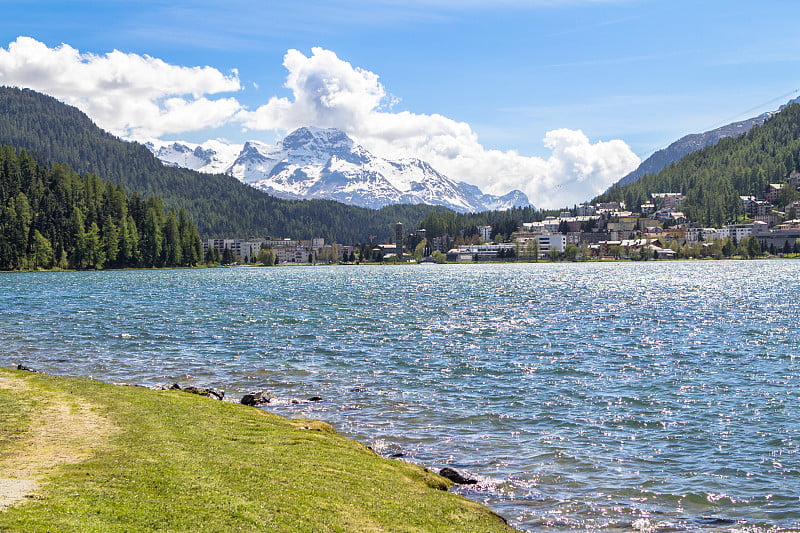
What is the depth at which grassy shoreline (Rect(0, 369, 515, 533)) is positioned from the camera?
48.1ft

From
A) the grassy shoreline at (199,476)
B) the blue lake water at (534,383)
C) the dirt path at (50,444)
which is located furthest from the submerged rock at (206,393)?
the dirt path at (50,444)

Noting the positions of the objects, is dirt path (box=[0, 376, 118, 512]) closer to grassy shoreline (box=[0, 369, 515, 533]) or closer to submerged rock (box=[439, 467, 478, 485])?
grassy shoreline (box=[0, 369, 515, 533])

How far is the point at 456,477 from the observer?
23.3 m

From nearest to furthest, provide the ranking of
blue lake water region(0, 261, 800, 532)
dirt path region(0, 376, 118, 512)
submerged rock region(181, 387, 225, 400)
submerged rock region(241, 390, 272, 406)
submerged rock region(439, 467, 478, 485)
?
dirt path region(0, 376, 118, 512) → blue lake water region(0, 261, 800, 532) → submerged rock region(439, 467, 478, 485) → submerged rock region(181, 387, 225, 400) → submerged rock region(241, 390, 272, 406)

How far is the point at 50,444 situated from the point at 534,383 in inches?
1068

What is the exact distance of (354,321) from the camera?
3068 inches

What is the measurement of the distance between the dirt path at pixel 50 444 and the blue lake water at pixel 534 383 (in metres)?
10.4

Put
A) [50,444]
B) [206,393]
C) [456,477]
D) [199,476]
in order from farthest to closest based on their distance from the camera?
[206,393], [456,477], [50,444], [199,476]

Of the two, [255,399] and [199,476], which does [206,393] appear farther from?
[199,476]

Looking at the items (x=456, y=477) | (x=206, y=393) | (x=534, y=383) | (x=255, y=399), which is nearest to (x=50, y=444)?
(x=456, y=477)

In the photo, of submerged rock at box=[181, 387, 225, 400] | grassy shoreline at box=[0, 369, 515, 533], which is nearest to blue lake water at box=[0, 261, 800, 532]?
submerged rock at box=[181, 387, 225, 400]

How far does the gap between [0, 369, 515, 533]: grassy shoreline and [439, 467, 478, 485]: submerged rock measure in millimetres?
984

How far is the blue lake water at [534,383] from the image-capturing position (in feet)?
74.0

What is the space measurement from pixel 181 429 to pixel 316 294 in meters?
107
